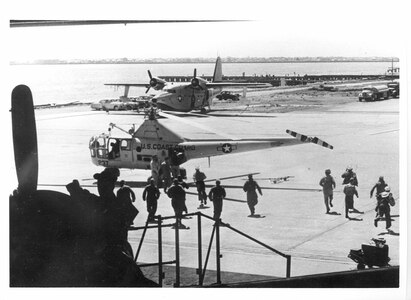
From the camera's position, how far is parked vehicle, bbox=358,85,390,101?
64.8 feet

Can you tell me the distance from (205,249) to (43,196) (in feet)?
11.1

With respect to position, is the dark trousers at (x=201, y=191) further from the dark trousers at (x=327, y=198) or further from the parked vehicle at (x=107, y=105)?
the parked vehicle at (x=107, y=105)

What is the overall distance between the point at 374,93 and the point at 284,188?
10.8 m

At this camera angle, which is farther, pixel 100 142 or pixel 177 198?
pixel 100 142

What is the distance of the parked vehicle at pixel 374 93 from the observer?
19.8 m

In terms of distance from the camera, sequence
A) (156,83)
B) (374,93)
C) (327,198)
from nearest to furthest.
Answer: (327,198), (156,83), (374,93)

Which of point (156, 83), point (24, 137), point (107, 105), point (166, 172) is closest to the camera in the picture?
point (24, 137)

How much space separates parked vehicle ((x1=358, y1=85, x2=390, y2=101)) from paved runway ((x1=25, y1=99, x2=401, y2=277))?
563mm

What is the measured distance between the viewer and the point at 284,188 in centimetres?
1144

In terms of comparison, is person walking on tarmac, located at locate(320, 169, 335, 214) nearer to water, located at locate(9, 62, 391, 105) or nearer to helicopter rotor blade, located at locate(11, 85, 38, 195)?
water, located at locate(9, 62, 391, 105)

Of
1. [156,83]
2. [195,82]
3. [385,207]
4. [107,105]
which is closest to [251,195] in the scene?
[385,207]

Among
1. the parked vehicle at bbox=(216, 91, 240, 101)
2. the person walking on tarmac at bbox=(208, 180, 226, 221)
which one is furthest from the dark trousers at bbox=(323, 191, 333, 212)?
the parked vehicle at bbox=(216, 91, 240, 101)

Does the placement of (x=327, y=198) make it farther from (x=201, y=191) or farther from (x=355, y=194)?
(x=201, y=191)

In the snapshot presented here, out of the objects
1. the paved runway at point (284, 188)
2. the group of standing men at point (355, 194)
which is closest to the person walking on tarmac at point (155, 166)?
the paved runway at point (284, 188)
